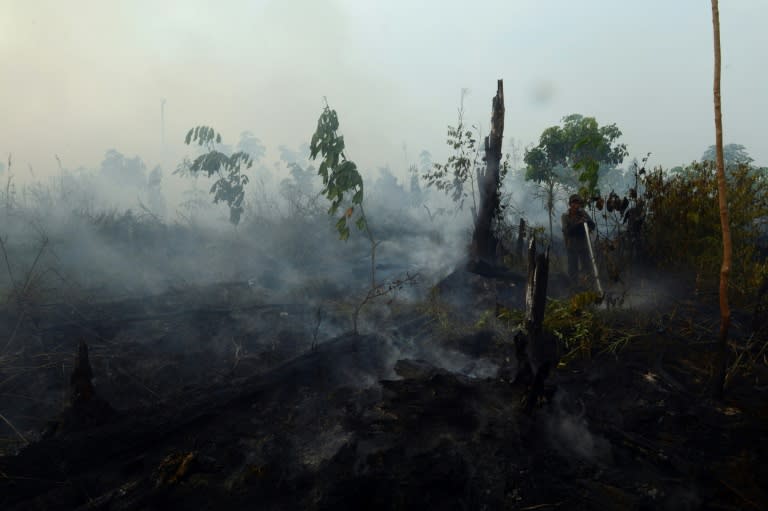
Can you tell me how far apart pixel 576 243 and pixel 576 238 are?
0.10m

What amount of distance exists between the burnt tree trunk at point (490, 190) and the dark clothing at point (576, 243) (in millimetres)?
1459

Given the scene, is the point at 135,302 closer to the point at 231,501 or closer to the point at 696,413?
the point at 231,501

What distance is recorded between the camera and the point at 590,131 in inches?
590

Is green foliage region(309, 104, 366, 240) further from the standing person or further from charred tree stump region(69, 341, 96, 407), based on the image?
the standing person

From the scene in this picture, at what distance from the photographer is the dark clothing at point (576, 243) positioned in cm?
752

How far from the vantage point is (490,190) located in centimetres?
813

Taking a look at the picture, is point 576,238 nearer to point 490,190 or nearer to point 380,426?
point 490,190

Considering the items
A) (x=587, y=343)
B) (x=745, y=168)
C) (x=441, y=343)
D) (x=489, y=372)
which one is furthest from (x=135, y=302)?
(x=745, y=168)

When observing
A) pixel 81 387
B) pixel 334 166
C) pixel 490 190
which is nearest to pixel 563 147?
pixel 490 190

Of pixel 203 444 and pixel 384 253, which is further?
pixel 384 253

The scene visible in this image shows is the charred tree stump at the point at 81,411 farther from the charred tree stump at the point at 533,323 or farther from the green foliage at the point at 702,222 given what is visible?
the green foliage at the point at 702,222

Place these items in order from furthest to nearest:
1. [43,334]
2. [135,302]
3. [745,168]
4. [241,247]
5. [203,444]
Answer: [241,247], [135,302], [745,168], [43,334], [203,444]

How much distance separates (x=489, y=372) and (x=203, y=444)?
11.4ft

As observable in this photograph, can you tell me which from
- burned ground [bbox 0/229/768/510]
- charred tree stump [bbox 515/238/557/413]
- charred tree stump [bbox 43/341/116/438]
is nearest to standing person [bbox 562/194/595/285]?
burned ground [bbox 0/229/768/510]
